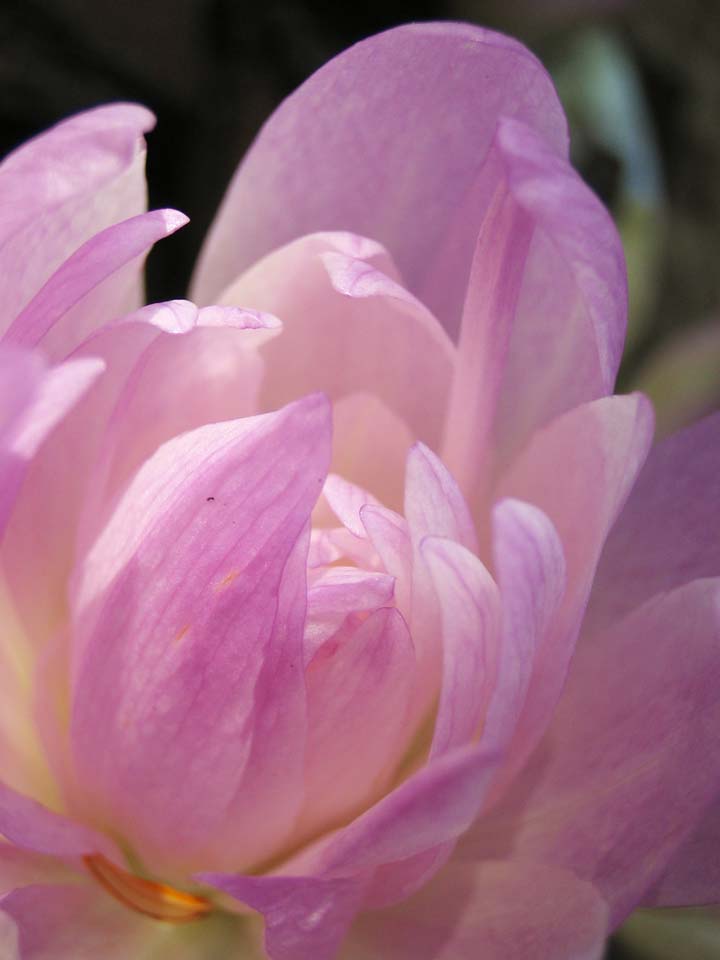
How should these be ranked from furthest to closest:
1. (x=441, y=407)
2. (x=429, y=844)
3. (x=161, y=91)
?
(x=161, y=91) → (x=441, y=407) → (x=429, y=844)

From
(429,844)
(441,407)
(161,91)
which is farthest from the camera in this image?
(161,91)

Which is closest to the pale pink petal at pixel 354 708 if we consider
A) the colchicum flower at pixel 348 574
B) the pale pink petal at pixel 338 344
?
the colchicum flower at pixel 348 574

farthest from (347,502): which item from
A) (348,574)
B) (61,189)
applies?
(61,189)

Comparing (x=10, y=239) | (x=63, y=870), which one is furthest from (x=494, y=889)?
(x=10, y=239)

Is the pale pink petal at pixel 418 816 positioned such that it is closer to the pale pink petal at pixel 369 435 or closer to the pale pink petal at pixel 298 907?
the pale pink petal at pixel 298 907

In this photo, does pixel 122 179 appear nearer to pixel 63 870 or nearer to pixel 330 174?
pixel 330 174

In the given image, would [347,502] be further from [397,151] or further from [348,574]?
[397,151]
